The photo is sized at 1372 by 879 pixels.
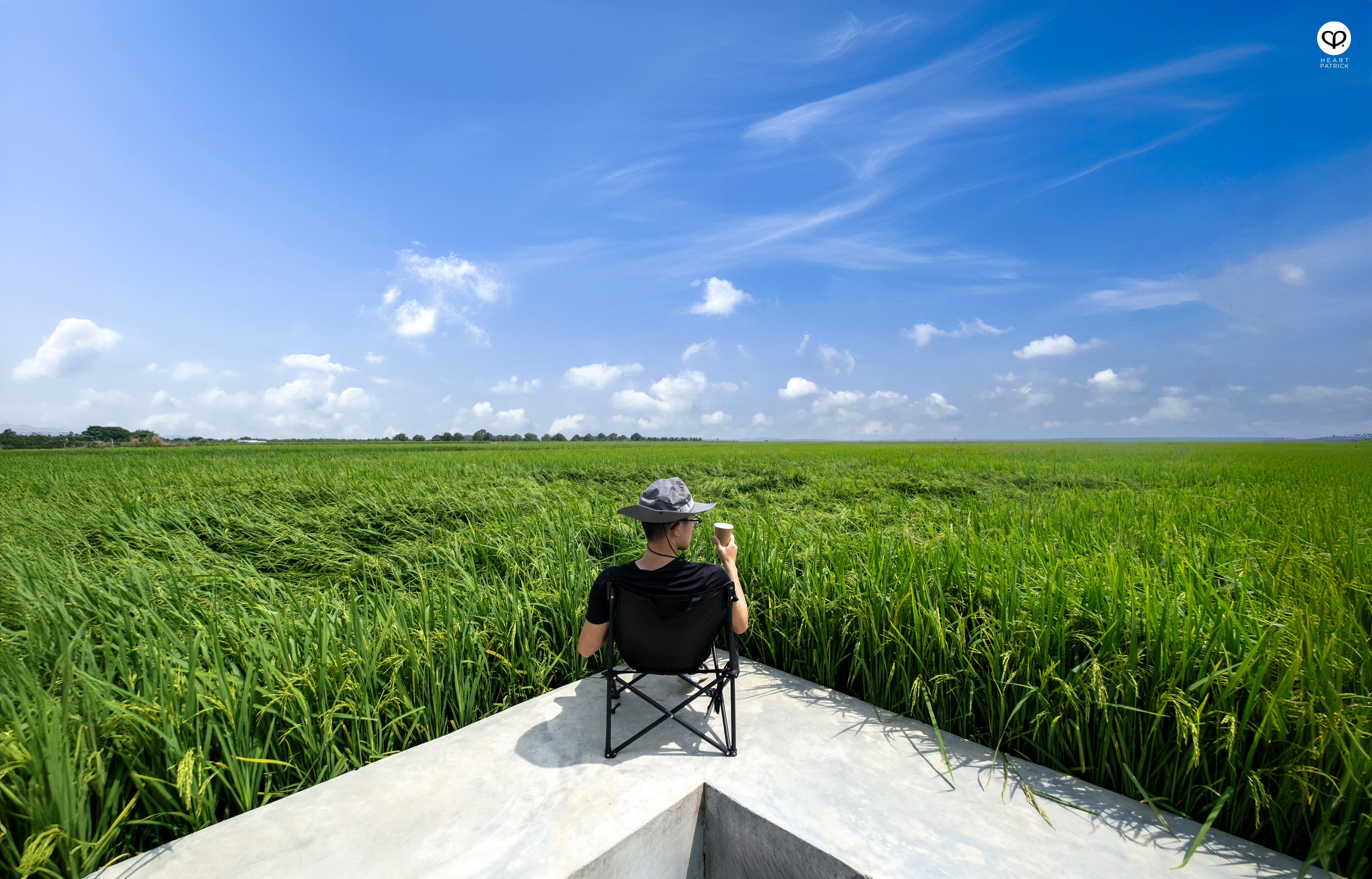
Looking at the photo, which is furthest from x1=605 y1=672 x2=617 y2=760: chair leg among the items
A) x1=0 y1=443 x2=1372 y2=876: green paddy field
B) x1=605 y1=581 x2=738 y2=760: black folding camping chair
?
x1=0 y1=443 x2=1372 y2=876: green paddy field

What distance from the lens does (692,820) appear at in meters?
2.05

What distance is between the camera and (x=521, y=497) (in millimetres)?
7621

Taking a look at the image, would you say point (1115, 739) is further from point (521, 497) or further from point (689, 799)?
point (521, 497)

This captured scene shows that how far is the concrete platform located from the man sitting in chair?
519mm

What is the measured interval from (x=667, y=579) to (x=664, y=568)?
2.0 inches

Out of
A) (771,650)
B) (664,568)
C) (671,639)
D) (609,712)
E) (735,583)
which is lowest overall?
(771,650)

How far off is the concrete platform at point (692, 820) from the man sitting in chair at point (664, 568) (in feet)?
1.70

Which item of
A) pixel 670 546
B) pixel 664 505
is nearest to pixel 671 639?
pixel 670 546

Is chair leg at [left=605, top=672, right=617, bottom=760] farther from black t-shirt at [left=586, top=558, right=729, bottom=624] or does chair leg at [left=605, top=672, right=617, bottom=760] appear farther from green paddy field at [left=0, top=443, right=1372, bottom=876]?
green paddy field at [left=0, top=443, right=1372, bottom=876]

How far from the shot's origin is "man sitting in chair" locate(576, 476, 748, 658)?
7.65 feet

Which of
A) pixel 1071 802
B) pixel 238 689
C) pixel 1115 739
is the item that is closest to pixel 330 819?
pixel 238 689

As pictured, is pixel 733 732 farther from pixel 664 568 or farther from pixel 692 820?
pixel 664 568

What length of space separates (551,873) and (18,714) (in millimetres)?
2204

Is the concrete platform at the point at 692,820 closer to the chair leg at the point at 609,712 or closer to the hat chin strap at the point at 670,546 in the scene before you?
the chair leg at the point at 609,712
